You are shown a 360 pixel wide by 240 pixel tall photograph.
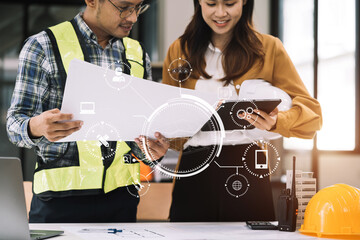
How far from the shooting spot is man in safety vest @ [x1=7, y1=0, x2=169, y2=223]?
1452 mm

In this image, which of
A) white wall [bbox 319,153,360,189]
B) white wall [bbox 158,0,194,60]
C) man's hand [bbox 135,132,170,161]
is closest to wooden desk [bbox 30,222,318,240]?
man's hand [bbox 135,132,170,161]

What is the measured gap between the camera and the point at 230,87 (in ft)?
5.09

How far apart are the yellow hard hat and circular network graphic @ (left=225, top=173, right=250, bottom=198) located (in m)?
0.31

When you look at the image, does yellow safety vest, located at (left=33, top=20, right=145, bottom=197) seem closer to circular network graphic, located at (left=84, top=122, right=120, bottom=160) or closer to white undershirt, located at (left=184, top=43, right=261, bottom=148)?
circular network graphic, located at (left=84, top=122, right=120, bottom=160)

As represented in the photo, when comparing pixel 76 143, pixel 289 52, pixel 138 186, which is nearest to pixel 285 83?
pixel 289 52

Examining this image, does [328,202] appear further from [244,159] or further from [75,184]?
[75,184]

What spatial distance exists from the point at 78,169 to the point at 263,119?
0.62m

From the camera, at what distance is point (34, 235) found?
118cm

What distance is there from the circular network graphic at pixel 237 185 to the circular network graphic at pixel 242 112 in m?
0.20

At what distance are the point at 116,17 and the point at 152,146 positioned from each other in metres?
0.44

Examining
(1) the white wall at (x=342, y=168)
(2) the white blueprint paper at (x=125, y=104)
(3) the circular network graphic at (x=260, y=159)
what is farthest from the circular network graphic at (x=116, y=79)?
(1) the white wall at (x=342, y=168)

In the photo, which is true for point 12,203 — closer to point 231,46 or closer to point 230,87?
point 230,87

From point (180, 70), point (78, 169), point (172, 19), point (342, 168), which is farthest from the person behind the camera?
point (342, 168)

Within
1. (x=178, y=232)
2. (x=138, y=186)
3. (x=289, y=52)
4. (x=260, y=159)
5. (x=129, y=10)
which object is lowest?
(x=178, y=232)
